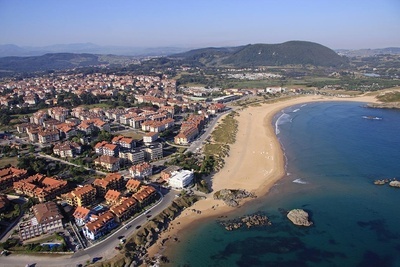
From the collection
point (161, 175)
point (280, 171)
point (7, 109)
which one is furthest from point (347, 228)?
point (7, 109)

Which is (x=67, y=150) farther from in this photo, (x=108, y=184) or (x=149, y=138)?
(x=108, y=184)

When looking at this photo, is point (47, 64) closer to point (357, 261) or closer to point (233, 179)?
point (233, 179)

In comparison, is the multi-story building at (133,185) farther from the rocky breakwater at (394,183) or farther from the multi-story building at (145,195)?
the rocky breakwater at (394,183)

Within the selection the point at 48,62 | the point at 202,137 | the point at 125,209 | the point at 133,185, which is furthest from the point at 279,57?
the point at 125,209

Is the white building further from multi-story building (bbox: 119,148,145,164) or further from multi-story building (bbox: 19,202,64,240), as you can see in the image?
multi-story building (bbox: 19,202,64,240)

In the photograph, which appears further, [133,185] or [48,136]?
[48,136]

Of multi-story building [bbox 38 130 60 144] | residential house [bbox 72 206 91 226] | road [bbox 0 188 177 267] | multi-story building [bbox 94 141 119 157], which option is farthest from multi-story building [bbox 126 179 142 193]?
multi-story building [bbox 38 130 60 144]

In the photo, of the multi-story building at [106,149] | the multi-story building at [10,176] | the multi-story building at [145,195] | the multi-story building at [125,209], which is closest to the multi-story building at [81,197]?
the multi-story building at [125,209]
